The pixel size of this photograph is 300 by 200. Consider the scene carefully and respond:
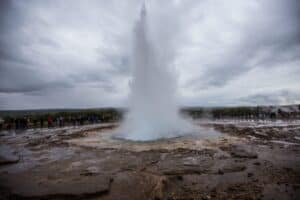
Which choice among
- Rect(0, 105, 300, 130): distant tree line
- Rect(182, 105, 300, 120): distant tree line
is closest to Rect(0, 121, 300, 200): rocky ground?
Rect(0, 105, 300, 130): distant tree line

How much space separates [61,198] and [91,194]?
72 cm

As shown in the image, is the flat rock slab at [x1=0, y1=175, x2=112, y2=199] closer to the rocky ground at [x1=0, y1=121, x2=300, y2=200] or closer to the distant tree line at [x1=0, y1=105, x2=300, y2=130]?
the rocky ground at [x1=0, y1=121, x2=300, y2=200]

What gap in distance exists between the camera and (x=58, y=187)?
5.33m

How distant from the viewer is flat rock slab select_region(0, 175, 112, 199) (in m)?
4.92

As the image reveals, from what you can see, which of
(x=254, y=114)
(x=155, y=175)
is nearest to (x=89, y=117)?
(x=155, y=175)

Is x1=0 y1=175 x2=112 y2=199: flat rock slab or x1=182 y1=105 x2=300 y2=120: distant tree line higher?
x1=182 y1=105 x2=300 y2=120: distant tree line

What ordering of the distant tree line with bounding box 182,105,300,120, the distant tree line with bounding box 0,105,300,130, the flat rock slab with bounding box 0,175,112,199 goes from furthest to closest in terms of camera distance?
the distant tree line with bounding box 182,105,300,120 → the distant tree line with bounding box 0,105,300,130 → the flat rock slab with bounding box 0,175,112,199

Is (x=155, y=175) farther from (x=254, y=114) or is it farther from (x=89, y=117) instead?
(x=254, y=114)

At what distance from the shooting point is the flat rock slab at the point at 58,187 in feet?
16.1

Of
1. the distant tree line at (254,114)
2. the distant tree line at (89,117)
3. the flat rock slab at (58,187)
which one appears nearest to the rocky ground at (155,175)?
the flat rock slab at (58,187)

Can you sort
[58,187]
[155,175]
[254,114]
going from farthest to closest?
[254,114] → [155,175] → [58,187]

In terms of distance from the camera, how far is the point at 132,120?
17.0 m

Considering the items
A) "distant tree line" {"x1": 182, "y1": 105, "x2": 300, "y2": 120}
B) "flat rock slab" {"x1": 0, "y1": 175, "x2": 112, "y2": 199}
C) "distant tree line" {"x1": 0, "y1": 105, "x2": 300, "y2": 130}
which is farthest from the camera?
"distant tree line" {"x1": 182, "y1": 105, "x2": 300, "y2": 120}

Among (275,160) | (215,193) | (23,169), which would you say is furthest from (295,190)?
(23,169)
